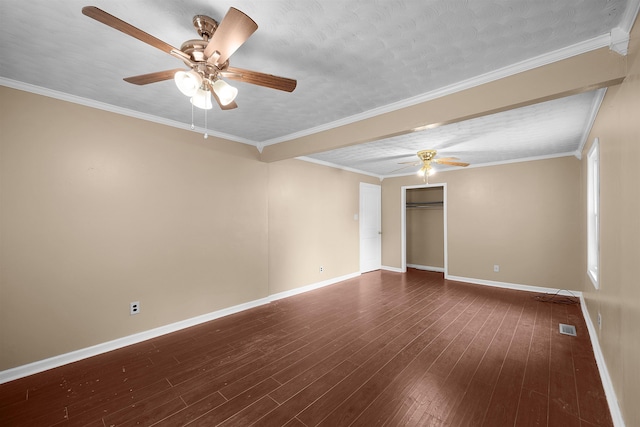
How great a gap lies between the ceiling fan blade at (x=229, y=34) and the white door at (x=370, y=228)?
5061 mm

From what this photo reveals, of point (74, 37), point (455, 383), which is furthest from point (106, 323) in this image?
point (455, 383)

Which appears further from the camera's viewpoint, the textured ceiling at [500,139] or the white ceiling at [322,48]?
the textured ceiling at [500,139]

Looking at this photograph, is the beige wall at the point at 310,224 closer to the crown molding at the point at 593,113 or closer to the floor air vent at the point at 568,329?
the floor air vent at the point at 568,329

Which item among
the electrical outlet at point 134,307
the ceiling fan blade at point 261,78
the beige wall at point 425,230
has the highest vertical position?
the ceiling fan blade at point 261,78

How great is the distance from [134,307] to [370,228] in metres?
4.96

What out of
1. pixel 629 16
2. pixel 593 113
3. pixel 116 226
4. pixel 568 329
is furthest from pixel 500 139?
pixel 116 226

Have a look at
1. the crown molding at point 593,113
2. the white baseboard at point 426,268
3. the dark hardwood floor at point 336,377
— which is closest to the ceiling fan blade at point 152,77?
the dark hardwood floor at point 336,377

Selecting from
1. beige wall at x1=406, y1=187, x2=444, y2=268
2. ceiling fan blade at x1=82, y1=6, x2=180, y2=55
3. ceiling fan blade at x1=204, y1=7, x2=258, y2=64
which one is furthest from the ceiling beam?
beige wall at x1=406, y1=187, x2=444, y2=268

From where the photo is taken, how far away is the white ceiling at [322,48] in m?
1.47

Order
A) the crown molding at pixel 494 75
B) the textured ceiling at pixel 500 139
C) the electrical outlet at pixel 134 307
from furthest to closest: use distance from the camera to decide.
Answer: the electrical outlet at pixel 134 307, the textured ceiling at pixel 500 139, the crown molding at pixel 494 75

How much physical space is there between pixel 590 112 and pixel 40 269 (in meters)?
5.60

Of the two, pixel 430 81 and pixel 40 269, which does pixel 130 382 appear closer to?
pixel 40 269

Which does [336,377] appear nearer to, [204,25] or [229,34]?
[229,34]

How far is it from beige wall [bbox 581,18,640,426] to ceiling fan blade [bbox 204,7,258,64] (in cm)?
199
